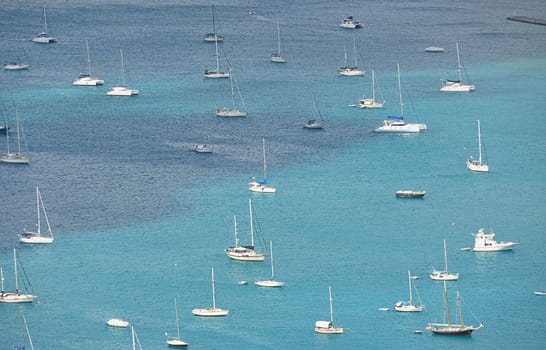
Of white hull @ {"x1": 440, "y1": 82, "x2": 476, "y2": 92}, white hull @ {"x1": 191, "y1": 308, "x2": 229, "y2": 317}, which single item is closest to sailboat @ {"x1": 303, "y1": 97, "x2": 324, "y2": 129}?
white hull @ {"x1": 440, "y1": 82, "x2": 476, "y2": 92}

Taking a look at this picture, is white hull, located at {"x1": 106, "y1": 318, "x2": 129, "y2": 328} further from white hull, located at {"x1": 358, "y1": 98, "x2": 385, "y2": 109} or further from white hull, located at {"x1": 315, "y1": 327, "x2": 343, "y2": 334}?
white hull, located at {"x1": 358, "y1": 98, "x2": 385, "y2": 109}

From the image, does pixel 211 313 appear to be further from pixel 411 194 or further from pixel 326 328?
pixel 411 194

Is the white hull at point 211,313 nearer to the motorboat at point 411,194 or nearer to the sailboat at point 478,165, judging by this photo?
the motorboat at point 411,194

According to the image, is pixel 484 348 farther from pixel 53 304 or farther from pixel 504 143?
pixel 504 143

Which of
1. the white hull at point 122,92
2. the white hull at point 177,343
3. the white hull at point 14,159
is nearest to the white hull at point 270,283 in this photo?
the white hull at point 177,343

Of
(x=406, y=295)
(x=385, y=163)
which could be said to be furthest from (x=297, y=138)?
(x=406, y=295)

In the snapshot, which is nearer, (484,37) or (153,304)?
(153,304)
